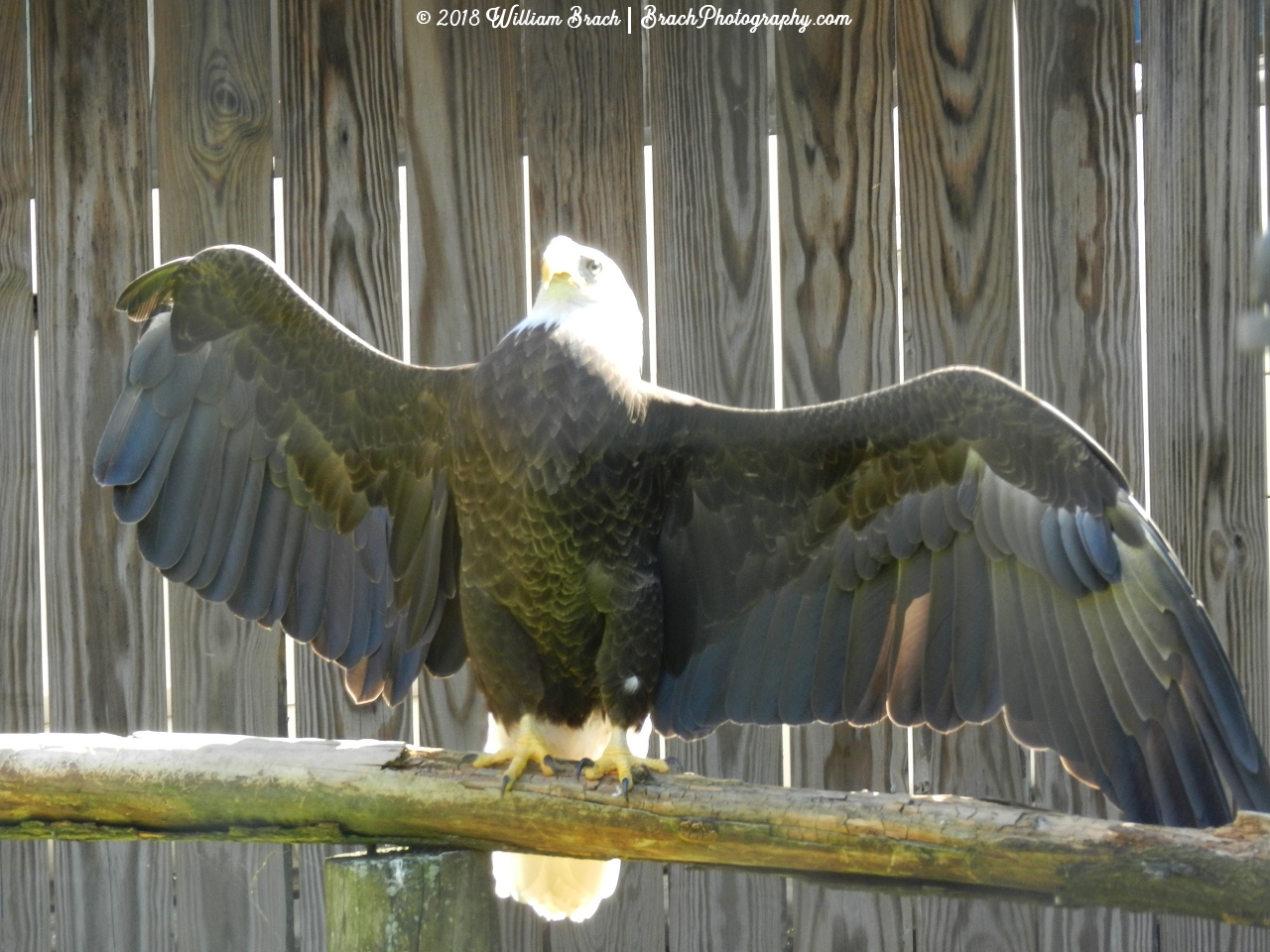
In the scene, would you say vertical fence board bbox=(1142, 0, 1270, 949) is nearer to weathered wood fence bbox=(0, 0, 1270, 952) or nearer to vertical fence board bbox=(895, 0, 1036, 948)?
weathered wood fence bbox=(0, 0, 1270, 952)

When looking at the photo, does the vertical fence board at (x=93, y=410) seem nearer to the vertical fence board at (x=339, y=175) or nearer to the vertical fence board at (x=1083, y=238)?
the vertical fence board at (x=339, y=175)

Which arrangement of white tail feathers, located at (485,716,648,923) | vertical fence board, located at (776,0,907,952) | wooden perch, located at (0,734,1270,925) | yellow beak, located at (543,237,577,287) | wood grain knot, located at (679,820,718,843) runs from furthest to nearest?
vertical fence board, located at (776,0,907,952)
white tail feathers, located at (485,716,648,923)
yellow beak, located at (543,237,577,287)
wood grain knot, located at (679,820,718,843)
wooden perch, located at (0,734,1270,925)

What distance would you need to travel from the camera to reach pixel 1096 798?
2490mm

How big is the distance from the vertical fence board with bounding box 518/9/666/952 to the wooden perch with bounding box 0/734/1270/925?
0.71 m

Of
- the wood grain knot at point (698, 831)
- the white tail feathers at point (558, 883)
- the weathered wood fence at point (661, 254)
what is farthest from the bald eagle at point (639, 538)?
the weathered wood fence at point (661, 254)

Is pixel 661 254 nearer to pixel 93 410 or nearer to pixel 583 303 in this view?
pixel 583 303

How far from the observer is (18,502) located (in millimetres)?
2691

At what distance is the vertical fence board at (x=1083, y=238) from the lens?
2.49 m

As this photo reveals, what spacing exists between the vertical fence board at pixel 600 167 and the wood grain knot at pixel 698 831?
77 cm

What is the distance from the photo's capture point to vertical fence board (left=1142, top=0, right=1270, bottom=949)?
245 centimetres

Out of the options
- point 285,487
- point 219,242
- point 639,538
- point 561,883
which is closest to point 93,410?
point 219,242

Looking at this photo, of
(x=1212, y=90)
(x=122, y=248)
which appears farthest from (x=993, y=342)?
(x=122, y=248)

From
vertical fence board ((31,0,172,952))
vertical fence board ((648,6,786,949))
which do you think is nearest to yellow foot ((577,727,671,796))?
vertical fence board ((648,6,786,949))

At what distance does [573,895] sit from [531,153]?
141 cm
